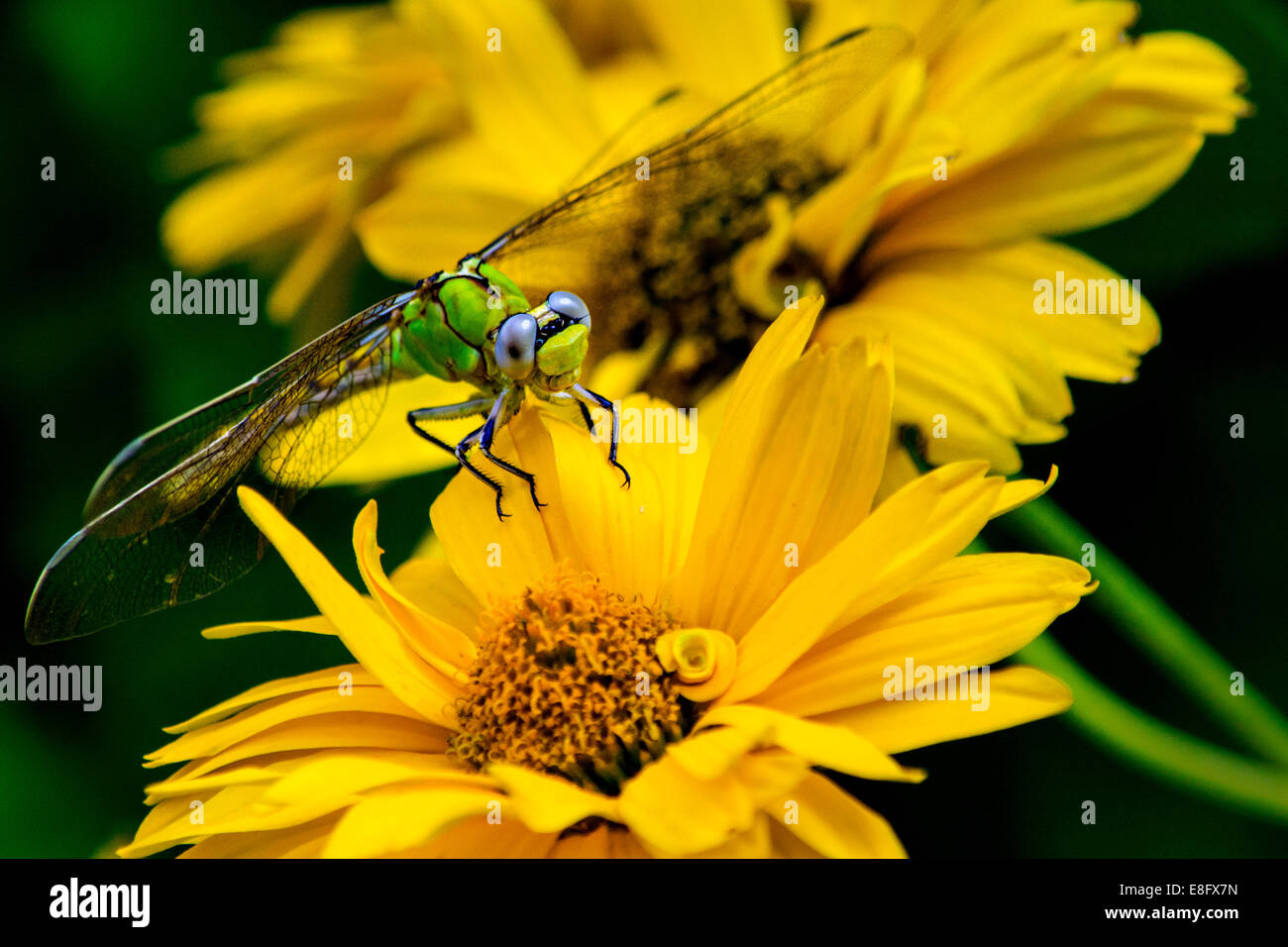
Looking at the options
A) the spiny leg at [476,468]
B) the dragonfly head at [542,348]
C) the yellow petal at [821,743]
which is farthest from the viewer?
the dragonfly head at [542,348]

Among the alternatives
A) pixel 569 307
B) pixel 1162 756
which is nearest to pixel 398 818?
pixel 569 307

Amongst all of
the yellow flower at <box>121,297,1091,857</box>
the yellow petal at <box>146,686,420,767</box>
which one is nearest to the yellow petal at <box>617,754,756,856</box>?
the yellow flower at <box>121,297,1091,857</box>

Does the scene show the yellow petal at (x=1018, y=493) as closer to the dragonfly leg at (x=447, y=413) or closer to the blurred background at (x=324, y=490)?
the blurred background at (x=324, y=490)

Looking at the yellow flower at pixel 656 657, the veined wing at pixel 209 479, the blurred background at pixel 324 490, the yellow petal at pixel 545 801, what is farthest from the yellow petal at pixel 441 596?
the blurred background at pixel 324 490

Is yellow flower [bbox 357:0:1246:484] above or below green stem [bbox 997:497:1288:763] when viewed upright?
above

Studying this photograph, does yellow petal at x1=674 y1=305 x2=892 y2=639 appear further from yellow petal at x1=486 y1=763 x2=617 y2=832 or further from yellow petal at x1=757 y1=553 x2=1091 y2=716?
yellow petal at x1=486 y1=763 x2=617 y2=832

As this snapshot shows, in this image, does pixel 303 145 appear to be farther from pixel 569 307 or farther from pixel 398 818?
pixel 398 818
